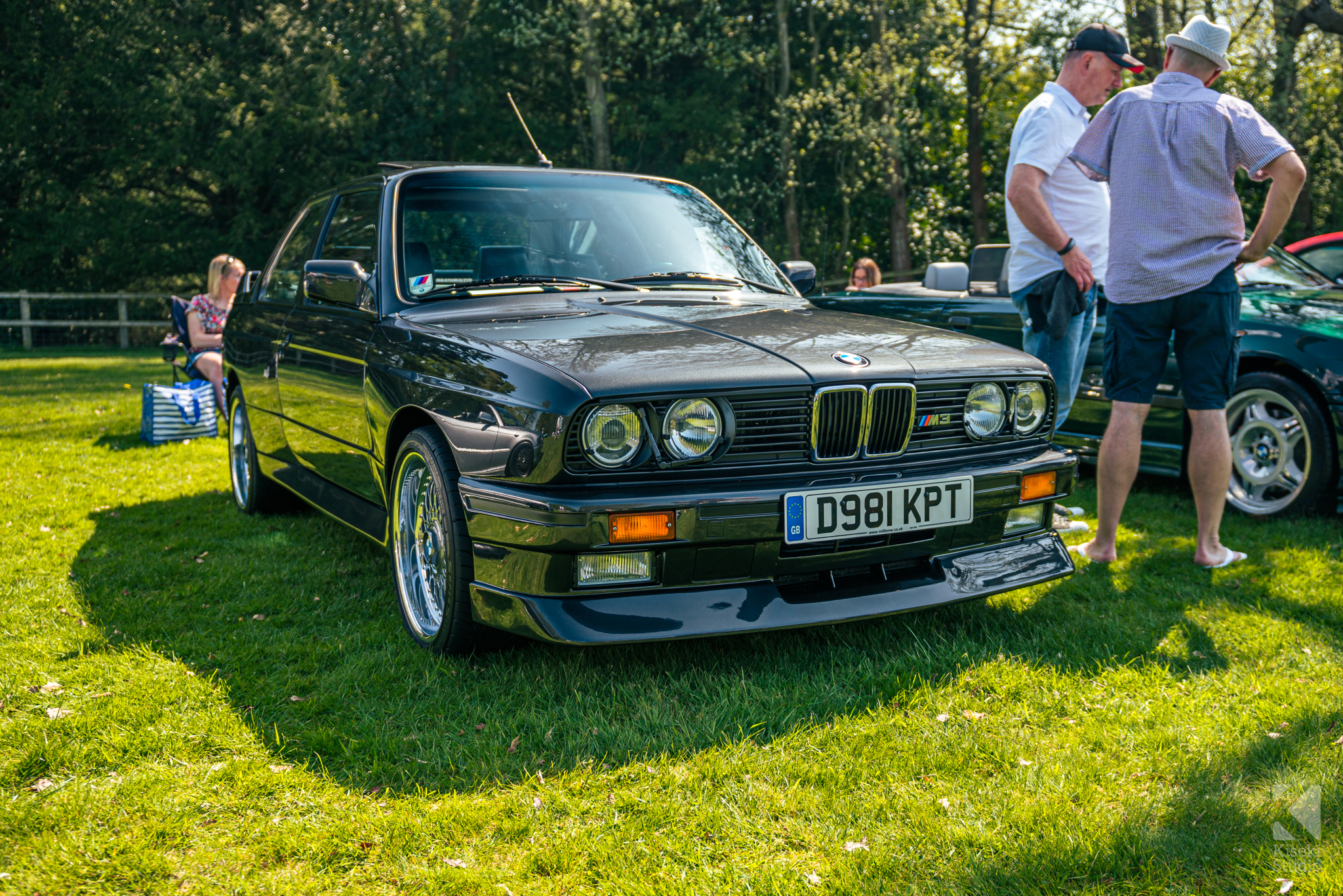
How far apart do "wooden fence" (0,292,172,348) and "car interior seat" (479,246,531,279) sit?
1881 cm

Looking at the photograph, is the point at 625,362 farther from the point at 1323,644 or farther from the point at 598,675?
the point at 1323,644

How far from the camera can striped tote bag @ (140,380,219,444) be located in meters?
7.99

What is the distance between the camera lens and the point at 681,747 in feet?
8.86

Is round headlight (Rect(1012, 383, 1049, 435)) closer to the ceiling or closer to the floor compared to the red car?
closer to the floor

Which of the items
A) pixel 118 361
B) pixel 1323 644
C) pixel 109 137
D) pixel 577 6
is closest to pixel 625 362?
pixel 1323 644

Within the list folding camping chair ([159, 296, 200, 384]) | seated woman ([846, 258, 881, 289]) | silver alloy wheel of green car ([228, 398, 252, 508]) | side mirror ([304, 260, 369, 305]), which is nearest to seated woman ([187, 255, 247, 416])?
folding camping chair ([159, 296, 200, 384])

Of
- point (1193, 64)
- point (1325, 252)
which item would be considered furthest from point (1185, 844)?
point (1325, 252)

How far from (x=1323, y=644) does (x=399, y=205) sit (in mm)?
3517

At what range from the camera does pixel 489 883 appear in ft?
6.95

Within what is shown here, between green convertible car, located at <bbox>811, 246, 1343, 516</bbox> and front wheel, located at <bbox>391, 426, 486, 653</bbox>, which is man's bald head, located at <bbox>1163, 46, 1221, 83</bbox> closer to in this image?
green convertible car, located at <bbox>811, 246, 1343, 516</bbox>

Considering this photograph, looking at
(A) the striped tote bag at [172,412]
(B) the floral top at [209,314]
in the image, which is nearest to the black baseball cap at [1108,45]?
(A) the striped tote bag at [172,412]

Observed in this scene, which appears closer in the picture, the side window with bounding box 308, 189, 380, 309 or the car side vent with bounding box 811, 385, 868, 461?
the car side vent with bounding box 811, 385, 868, 461

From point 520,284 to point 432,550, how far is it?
1.02m

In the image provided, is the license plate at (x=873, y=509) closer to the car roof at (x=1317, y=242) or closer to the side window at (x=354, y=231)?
Answer: the side window at (x=354, y=231)
